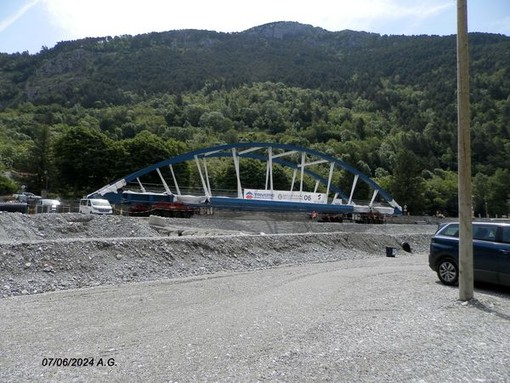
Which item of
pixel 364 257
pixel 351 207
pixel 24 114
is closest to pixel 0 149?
pixel 24 114

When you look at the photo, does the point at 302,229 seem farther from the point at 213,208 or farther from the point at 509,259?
the point at 509,259

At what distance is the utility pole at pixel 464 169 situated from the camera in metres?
10.0

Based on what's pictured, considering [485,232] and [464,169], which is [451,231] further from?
[464,169]

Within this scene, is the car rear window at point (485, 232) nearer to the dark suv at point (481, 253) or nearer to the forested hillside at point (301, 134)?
the dark suv at point (481, 253)

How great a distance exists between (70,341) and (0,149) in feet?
389

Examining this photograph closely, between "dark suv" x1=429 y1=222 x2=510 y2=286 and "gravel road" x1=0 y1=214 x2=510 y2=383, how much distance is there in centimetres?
46

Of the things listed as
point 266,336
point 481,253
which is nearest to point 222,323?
point 266,336

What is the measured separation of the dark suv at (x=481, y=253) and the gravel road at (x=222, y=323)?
17.9 inches

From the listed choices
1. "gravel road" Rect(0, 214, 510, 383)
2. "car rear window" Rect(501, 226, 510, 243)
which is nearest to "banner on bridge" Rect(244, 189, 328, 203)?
"gravel road" Rect(0, 214, 510, 383)

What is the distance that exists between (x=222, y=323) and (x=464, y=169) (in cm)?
610

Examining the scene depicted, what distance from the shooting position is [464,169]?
33.5ft

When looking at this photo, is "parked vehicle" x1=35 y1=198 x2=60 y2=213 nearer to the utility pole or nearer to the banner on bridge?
the banner on bridge

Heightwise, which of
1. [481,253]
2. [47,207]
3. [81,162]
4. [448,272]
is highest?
[81,162]

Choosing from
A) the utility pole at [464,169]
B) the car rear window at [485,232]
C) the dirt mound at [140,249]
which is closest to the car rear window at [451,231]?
the car rear window at [485,232]
